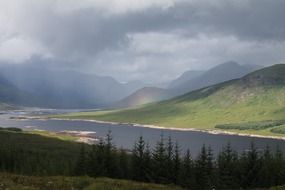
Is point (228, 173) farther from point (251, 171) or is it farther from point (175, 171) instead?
point (175, 171)

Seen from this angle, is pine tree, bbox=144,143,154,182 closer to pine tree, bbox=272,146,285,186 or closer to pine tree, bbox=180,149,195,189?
pine tree, bbox=180,149,195,189

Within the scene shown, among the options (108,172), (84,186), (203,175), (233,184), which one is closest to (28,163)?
(108,172)

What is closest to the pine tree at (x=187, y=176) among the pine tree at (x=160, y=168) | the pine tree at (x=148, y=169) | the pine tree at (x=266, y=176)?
the pine tree at (x=160, y=168)

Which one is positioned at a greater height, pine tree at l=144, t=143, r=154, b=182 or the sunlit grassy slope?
the sunlit grassy slope

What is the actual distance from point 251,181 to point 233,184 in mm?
7501

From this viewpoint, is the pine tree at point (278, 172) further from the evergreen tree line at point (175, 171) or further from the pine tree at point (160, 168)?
the pine tree at point (160, 168)

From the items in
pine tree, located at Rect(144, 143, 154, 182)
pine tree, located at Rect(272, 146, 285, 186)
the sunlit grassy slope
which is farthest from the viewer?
pine tree, located at Rect(272, 146, 285, 186)

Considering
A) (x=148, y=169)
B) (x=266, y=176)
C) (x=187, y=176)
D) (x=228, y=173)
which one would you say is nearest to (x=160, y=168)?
(x=148, y=169)

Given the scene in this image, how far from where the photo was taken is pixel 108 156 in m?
82.2

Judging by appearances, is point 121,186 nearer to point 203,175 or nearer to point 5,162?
point 203,175

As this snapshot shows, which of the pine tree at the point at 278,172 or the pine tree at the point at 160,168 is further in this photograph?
the pine tree at the point at 278,172

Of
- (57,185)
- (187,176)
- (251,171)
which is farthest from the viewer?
(251,171)

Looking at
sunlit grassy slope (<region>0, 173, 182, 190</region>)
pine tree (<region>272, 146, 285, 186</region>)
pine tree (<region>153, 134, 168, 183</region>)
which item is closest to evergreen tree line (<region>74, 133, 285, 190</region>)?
pine tree (<region>153, 134, 168, 183</region>)

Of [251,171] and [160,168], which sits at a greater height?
[160,168]
